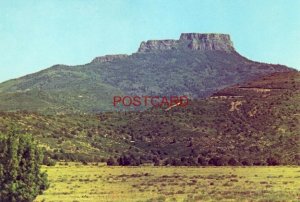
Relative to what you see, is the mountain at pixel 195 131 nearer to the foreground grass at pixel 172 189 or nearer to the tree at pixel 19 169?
the foreground grass at pixel 172 189

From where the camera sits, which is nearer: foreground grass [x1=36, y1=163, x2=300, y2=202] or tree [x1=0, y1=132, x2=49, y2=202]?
tree [x1=0, y1=132, x2=49, y2=202]

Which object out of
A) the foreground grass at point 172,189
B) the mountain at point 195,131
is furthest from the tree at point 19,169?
the mountain at point 195,131

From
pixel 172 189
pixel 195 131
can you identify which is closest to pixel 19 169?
pixel 172 189

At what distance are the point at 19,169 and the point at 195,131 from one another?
108m

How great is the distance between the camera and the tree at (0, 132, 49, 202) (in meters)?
43.0

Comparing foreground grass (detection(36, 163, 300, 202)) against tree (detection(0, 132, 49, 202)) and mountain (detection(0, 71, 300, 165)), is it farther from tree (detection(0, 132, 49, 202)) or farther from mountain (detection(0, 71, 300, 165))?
mountain (detection(0, 71, 300, 165))

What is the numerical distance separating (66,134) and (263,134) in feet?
147

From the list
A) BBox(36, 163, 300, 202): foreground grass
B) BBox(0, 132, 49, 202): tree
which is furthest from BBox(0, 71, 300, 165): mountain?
BBox(0, 132, 49, 202): tree

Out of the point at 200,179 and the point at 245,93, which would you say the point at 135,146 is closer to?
the point at 245,93

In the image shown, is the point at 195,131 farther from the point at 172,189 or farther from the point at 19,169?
the point at 19,169

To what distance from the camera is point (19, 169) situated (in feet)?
144

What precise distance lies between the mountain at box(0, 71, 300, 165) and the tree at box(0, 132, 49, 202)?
66973 millimetres

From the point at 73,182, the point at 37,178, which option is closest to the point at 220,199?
the point at 37,178

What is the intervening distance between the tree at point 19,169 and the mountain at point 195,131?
6697 centimetres
